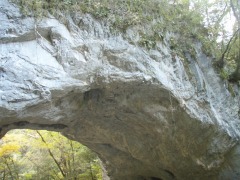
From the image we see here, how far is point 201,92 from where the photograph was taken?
7.16 metres

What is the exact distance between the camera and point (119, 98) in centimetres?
629

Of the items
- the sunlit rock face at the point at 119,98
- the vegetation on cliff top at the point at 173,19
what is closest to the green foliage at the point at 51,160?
the sunlit rock face at the point at 119,98

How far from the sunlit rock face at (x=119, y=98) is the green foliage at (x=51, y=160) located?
146 inches

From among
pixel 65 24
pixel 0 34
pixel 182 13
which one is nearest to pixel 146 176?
pixel 182 13

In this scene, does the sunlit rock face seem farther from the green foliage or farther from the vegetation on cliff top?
the green foliage

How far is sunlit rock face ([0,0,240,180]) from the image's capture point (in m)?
4.56

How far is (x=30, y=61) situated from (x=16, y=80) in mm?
405

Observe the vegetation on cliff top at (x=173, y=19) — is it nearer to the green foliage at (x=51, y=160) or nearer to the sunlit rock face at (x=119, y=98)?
the sunlit rock face at (x=119, y=98)

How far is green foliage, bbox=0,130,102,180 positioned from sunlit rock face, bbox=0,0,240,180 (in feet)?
12.1

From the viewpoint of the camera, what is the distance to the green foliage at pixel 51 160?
12219mm

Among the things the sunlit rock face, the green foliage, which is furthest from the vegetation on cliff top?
the green foliage

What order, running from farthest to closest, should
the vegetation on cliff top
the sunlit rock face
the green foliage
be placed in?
1. the green foliage
2. the vegetation on cliff top
3. the sunlit rock face

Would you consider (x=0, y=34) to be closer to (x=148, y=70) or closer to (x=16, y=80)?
(x=16, y=80)

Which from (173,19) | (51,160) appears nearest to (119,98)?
(173,19)
